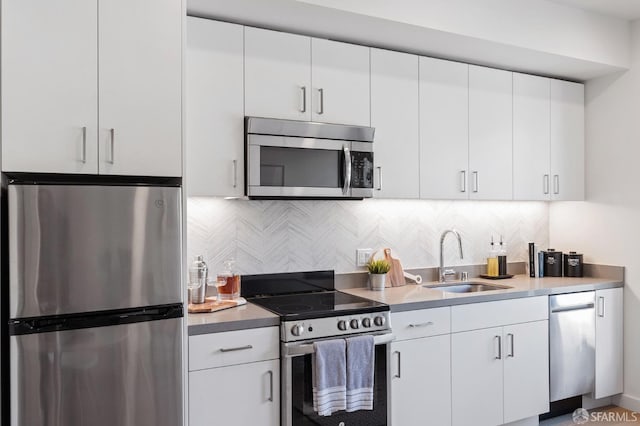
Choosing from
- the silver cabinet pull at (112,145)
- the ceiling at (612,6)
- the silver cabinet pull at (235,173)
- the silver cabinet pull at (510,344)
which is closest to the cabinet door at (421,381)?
the silver cabinet pull at (510,344)

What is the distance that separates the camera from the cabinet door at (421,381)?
2.85 metres

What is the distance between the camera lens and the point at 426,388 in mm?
2955

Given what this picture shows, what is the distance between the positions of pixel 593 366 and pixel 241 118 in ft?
9.64

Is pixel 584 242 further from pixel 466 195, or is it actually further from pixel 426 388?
pixel 426 388

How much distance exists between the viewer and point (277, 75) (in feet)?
9.59

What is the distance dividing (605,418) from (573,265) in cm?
108

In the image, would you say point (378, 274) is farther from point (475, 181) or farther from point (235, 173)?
point (235, 173)

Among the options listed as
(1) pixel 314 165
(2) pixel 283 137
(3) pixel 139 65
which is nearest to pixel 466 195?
(1) pixel 314 165

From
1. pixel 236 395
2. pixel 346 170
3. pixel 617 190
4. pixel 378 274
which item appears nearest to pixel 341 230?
pixel 378 274

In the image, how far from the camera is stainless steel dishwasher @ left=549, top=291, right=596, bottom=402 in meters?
3.49

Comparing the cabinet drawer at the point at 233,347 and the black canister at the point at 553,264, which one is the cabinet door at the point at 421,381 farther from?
the black canister at the point at 553,264

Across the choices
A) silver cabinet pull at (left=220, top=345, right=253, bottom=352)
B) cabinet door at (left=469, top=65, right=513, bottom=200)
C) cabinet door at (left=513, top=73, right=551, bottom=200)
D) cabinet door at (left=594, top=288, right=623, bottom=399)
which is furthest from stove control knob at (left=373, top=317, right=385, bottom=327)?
cabinet door at (left=594, top=288, right=623, bottom=399)

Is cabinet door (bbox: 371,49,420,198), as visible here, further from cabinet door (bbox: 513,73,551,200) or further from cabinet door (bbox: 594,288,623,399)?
cabinet door (bbox: 594,288,623,399)

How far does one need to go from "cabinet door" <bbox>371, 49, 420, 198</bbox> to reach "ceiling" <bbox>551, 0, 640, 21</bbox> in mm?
1169
